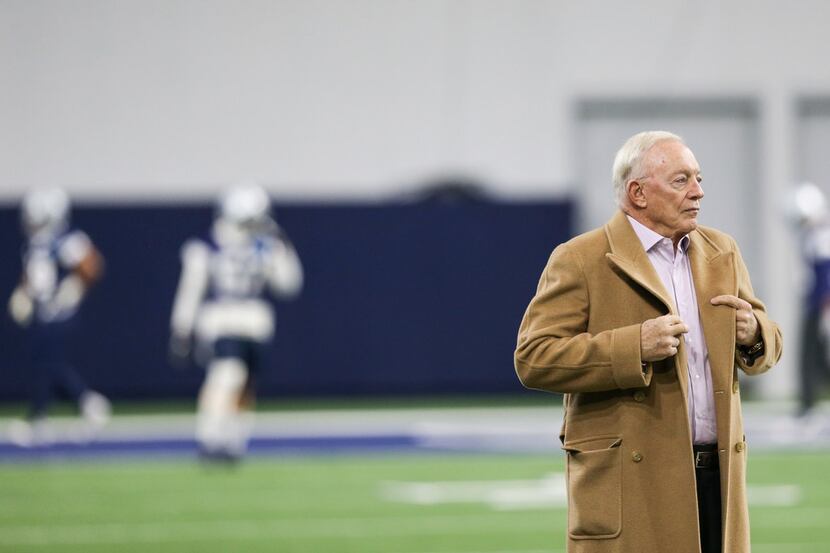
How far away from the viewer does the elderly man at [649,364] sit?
3736 millimetres

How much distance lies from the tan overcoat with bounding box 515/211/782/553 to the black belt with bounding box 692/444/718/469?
61 mm

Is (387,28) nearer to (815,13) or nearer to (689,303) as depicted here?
(815,13)

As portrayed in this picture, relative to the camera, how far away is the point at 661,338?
3641 mm

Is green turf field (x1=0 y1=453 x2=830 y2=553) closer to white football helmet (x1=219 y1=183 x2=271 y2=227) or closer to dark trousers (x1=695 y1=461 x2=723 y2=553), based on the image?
white football helmet (x1=219 y1=183 x2=271 y2=227)

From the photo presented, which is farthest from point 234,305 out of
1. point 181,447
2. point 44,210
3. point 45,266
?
point 45,266

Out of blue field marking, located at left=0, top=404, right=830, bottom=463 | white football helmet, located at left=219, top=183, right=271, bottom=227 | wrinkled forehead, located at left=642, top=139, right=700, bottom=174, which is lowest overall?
blue field marking, located at left=0, top=404, right=830, bottom=463

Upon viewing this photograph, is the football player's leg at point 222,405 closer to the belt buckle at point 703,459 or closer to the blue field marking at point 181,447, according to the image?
the blue field marking at point 181,447

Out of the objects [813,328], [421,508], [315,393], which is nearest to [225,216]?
[421,508]

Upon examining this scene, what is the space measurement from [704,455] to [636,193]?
26.3 inches

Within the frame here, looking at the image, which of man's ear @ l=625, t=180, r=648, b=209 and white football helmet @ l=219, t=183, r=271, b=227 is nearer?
man's ear @ l=625, t=180, r=648, b=209

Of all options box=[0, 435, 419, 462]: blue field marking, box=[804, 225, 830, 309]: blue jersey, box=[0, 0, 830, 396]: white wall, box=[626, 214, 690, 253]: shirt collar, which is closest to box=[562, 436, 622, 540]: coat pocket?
box=[626, 214, 690, 253]: shirt collar

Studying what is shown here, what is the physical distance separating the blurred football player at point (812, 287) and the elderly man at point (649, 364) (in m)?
9.74

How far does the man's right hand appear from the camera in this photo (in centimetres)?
364

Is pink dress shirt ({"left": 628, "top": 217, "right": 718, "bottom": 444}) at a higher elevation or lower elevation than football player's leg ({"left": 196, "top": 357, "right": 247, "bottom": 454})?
higher
